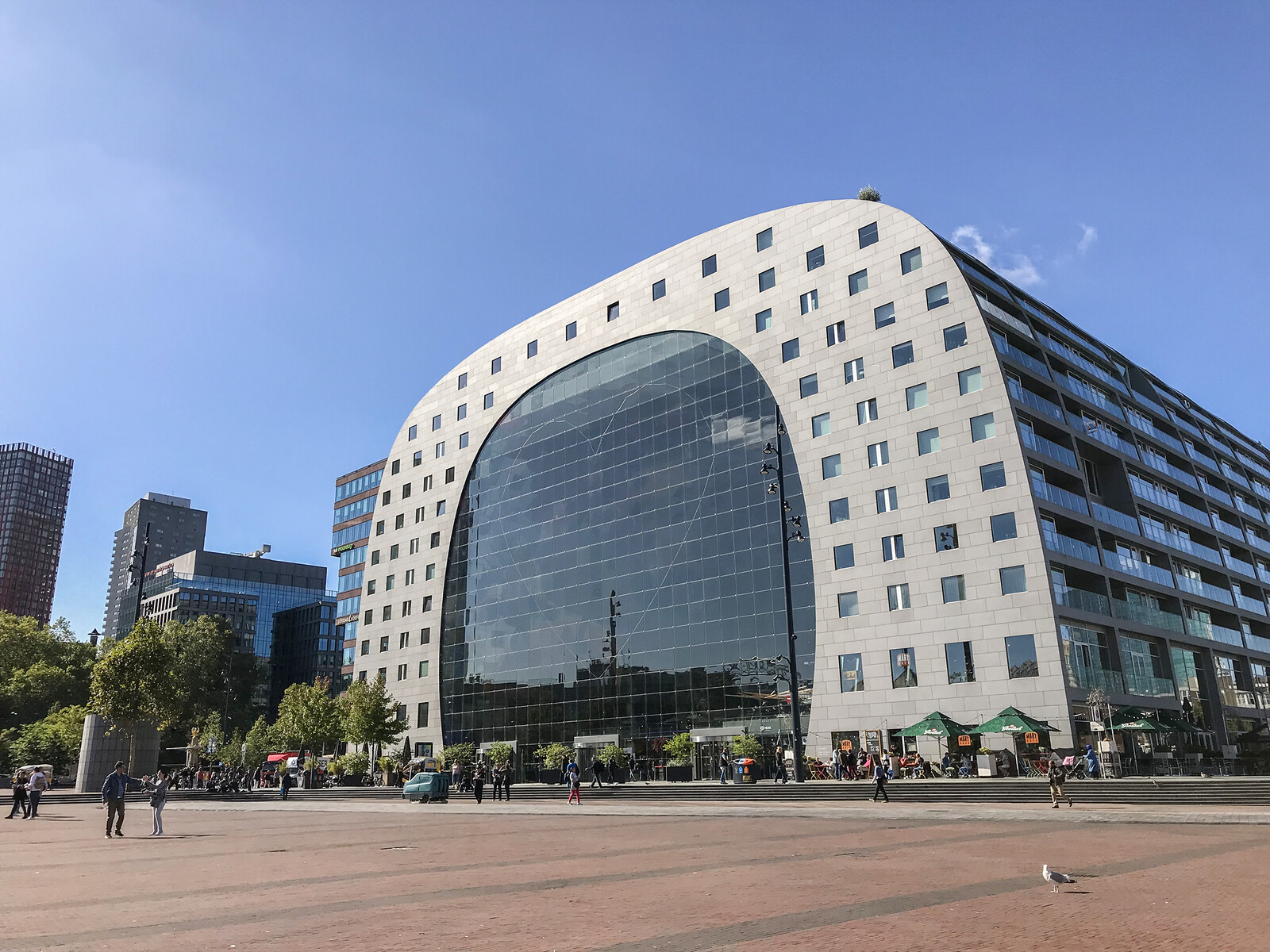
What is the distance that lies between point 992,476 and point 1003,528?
2638 mm

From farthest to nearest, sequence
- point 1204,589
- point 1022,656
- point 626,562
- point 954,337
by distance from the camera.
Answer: point 626,562 → point 1204,589 → point 954,337 → point 1022,656

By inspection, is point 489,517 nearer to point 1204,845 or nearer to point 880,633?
point 880,633

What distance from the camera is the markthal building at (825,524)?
1818 inches

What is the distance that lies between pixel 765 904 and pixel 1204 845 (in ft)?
36.2

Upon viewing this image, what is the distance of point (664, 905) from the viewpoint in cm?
1154

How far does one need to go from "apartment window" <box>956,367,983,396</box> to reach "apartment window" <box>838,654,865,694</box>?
14.8m

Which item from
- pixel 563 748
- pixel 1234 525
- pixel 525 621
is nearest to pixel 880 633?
pixel 563 748

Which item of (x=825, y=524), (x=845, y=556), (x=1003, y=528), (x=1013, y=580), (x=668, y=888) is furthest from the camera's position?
(x=825, y=524)

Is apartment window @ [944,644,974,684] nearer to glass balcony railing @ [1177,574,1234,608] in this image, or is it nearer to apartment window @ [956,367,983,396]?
apartment window @ [956,367,983,396]

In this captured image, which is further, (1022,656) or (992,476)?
(992,476)

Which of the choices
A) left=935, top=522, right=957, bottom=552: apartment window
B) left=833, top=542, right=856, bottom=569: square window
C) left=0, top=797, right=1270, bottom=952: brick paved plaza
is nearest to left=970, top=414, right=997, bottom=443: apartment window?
left=935, top=522, right=957, bottom=552: apartment window

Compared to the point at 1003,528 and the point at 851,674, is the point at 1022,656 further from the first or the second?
the point at 851,674

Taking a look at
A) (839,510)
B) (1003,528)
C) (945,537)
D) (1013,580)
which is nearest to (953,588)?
(945,537)

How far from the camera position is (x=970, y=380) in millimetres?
47750
